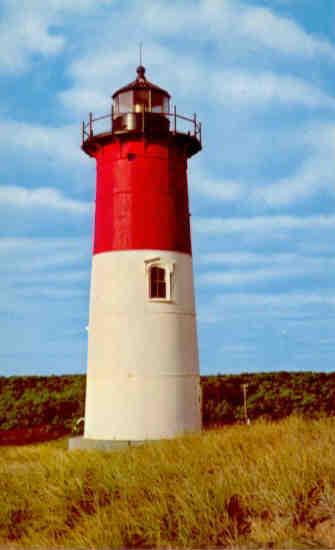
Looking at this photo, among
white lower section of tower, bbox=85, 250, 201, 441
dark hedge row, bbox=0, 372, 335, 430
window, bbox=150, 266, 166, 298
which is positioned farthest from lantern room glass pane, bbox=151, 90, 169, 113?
dark hedge row, bbox=0, 372, 335, 430

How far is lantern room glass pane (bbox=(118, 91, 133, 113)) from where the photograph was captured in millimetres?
19219

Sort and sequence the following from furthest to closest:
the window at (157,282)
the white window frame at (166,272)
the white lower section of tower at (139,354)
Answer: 1. the window at (157,282)
2. the white window frame at (166,272)
3. the white lower section of tower at (139,354)

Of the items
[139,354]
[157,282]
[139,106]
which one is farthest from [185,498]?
[139,106]

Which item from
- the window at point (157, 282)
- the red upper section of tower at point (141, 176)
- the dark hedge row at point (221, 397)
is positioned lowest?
the dark hedge row at point (221, 397)

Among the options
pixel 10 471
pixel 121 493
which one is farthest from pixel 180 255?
pixel 121 493

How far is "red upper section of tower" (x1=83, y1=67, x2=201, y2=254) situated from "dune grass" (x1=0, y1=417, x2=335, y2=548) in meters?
7.17

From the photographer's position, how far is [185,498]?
9891mm

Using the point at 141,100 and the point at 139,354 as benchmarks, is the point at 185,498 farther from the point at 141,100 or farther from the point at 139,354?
the point at 141,100

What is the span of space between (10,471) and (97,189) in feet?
29.7

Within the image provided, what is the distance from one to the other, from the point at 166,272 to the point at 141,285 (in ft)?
2.62

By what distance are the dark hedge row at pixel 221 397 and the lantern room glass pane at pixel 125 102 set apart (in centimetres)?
1139

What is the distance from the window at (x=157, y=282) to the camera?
18.3m

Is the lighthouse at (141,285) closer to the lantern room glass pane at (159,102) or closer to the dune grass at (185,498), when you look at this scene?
the lantern room glass pane at (159,102)

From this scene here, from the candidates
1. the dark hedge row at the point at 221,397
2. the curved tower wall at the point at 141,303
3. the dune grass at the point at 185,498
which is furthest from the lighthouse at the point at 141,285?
the dark hedge row at the point at 221,397
